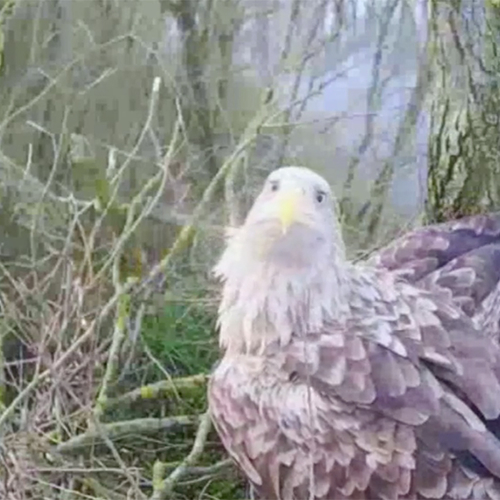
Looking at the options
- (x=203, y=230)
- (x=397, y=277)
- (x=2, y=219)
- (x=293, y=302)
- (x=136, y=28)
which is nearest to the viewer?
(x=293, y=302)

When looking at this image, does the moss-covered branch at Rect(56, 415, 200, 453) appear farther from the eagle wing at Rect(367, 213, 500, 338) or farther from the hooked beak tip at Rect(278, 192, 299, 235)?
the hooked beak tip at Rect(278, 192, 299, 235)

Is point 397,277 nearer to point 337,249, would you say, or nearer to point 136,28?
point 337,249

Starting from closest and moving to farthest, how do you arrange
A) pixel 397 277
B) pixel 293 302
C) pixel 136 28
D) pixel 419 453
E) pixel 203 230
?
pixel 419 453, pixel 293 302, pixel 397 277, pixel 203 230, pixel 136 28

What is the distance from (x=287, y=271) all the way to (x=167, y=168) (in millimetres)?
840

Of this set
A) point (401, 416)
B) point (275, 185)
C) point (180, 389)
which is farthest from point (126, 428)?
point (401, 416)

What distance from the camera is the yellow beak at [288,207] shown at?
4.06 meters

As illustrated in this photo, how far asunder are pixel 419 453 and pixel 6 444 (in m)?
1.51

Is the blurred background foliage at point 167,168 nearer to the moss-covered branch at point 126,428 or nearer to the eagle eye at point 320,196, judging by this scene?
the moss-covered branch at point 126,428

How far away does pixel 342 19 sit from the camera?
618 centimetres

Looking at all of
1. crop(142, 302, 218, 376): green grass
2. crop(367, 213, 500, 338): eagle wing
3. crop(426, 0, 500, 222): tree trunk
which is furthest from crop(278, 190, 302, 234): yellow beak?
crop(142, 302, 218, 376): green grass

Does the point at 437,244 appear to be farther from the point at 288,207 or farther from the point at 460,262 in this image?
the point at 288,207

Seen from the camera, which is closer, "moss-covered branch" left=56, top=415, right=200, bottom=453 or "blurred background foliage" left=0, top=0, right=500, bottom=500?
"moss-covered branch" left=56, top=415, right=200, bottom=453

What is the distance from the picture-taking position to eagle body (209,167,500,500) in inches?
151

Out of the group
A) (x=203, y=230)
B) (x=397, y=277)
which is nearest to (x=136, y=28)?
(x=203, y=230)
